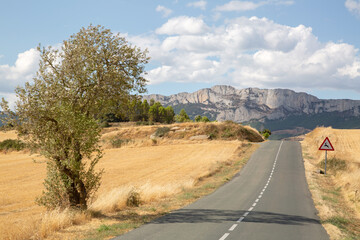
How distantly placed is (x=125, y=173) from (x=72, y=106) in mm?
24201

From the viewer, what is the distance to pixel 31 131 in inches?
570

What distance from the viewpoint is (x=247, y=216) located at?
50.9 ft

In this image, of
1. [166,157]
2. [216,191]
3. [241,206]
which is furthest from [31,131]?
[166,157]

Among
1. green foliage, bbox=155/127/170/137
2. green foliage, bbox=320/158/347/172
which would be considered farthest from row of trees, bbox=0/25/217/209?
green foliage, bbox=155/127/170/137

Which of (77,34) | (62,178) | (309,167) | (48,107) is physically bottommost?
(309,167)

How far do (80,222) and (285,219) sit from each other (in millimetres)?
8634

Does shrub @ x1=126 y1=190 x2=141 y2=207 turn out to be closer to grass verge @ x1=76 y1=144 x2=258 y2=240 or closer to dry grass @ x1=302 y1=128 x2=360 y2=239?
grass verge @ x1=76 y1=144 x2=258 y2=240

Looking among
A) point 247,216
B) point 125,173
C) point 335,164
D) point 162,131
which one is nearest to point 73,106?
point 247,216

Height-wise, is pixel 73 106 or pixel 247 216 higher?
pixel 73 106

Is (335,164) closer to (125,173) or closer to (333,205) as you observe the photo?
(333,205)

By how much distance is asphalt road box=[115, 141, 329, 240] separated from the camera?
39.2ft

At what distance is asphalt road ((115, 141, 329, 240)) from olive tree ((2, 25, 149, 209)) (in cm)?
436

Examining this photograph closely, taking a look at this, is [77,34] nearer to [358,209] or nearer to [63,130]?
[63,130]

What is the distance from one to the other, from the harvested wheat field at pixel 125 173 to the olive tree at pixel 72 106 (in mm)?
1007
